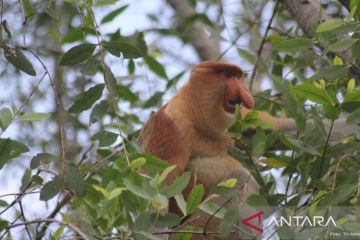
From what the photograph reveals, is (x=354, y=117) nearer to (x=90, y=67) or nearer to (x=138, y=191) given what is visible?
(x=138, y=191)

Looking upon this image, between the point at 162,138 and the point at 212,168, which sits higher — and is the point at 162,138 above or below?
above

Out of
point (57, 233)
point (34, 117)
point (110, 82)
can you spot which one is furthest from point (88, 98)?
point (57, 233)

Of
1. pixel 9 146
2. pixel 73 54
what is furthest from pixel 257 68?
pixel 9 146

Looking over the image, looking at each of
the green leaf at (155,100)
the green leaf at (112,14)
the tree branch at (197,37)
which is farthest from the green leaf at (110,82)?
the tree branch at (197,37)

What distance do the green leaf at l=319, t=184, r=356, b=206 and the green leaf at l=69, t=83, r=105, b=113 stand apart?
2.93ft

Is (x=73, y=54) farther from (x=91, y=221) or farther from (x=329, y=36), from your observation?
(x=329, y=36)

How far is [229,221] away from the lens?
2184mm

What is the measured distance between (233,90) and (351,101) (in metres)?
1.29

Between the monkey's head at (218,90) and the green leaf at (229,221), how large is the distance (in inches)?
62.2

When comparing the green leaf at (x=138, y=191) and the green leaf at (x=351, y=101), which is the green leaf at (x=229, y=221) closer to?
the green leaf at (x=138, y=191)

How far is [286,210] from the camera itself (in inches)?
90.9

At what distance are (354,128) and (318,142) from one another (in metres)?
0.19

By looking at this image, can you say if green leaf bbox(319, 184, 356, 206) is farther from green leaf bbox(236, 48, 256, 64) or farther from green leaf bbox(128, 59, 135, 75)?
green leaf bbox(128, 59, 135, 75)

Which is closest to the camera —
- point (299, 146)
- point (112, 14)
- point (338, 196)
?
point (338, 196)
